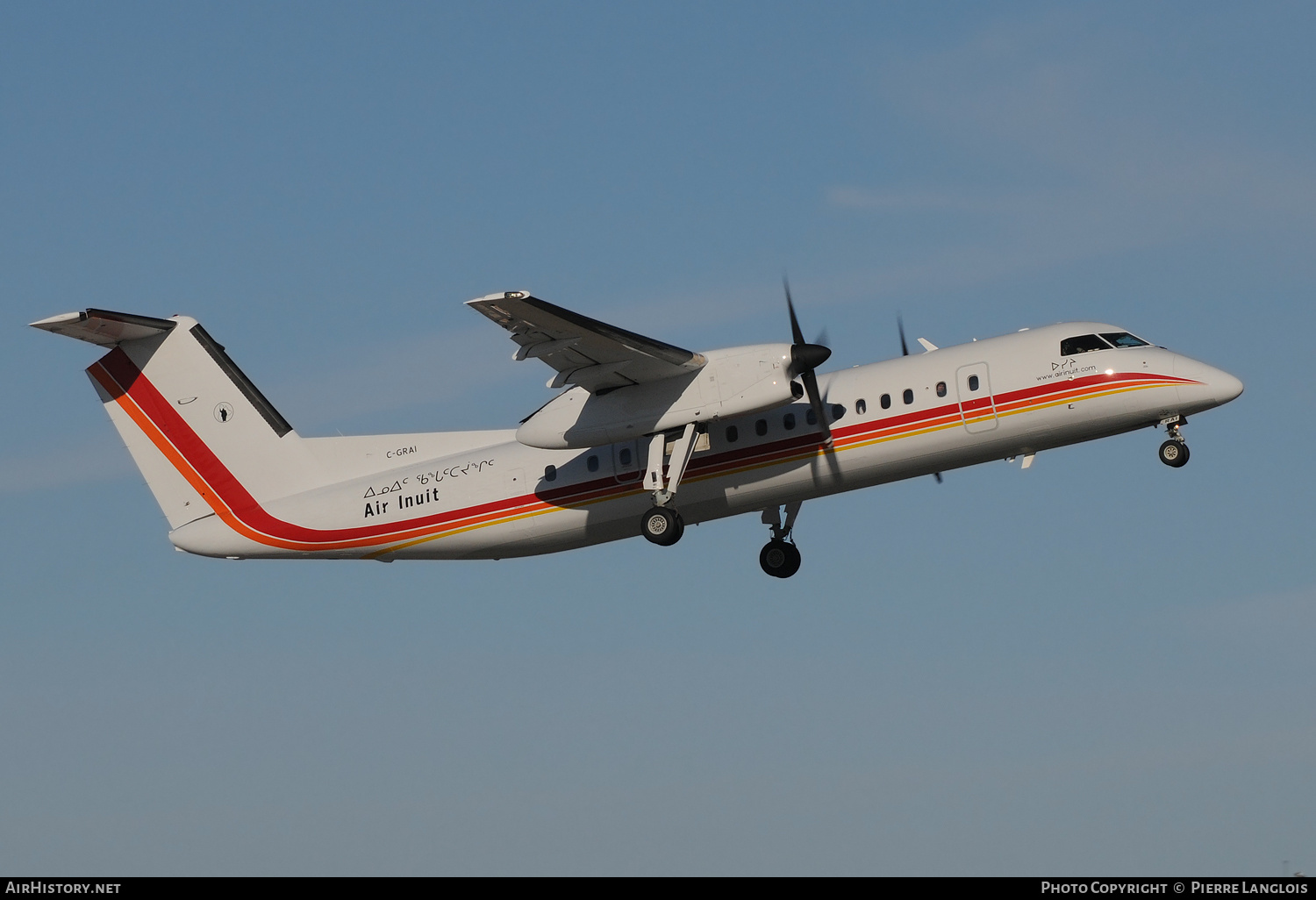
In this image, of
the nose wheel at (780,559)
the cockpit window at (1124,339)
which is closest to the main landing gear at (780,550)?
the nose wheel at (780,559)

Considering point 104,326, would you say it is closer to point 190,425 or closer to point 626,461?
point 190,425

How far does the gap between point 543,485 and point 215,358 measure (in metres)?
6.39

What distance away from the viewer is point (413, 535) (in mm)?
23047

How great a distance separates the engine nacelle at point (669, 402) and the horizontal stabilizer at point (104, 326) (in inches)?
279

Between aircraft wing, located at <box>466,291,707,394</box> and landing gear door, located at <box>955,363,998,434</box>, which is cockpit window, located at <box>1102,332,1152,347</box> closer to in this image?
landing gear door, located at <box>955,363,998,434</box>

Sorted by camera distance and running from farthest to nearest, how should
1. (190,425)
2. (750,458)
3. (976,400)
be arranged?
(190,425), (750,458), (976,400)

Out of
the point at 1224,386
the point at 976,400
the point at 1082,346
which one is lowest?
the point at 1224,386

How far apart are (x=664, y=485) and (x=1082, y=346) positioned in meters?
6.23

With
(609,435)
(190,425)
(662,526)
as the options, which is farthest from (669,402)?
(190,425)

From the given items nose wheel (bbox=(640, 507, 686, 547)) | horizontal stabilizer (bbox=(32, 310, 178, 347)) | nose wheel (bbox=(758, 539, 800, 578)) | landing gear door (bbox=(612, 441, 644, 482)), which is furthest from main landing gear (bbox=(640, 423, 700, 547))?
horizontal stabilizer (bbox=(32, 310, 178, 347))

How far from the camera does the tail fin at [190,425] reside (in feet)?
79.1

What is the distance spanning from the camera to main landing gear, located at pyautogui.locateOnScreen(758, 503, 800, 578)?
24203mm

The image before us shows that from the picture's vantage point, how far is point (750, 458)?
2169 cm
